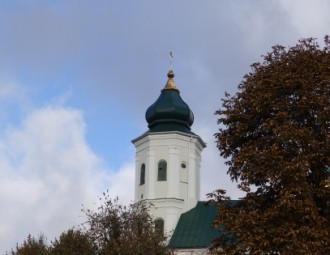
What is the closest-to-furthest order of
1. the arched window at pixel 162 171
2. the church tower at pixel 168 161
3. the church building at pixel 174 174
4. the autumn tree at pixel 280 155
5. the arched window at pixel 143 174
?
the autumn tree at pixel 280 155 → the church building at pixel 174 174 → the church tower at pixel 168 161 → the arched window at pixel 162 171 → the arched window at pixel 143 174

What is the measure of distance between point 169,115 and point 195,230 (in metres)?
9.67

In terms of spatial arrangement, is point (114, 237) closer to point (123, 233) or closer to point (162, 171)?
point (123, 233)

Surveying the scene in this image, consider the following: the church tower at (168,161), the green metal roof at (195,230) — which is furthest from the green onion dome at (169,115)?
the green metal roof at (195,230)

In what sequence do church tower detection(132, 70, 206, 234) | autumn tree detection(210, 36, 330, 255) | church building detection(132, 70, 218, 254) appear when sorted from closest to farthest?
1. autumn tree detection(210, 36, 330, 255)
2. church building detection(132, 70, 218, 254)
3. church tower detection(132, 70, 206, 234)

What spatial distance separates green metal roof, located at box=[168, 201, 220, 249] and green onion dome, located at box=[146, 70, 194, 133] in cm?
649

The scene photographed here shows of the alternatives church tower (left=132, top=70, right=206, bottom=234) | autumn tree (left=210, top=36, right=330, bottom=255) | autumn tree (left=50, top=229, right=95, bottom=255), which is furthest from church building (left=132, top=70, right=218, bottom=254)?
autumn tree (left=210, top=36, right=330, bottom=255)

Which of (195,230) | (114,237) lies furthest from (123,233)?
(195,230)

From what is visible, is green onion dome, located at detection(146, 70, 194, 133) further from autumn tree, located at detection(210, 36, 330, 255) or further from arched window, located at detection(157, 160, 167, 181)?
autumn tree, located at detection(210, 36, 330, 255)

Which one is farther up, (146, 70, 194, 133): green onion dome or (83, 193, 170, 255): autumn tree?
(146, 70, 194, 133): green onion dome

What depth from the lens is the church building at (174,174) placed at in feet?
184

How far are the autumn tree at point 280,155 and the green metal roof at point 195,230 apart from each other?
88.0 ft

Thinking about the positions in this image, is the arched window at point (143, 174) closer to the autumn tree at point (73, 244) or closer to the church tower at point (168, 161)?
the church tower at point (168, 161)

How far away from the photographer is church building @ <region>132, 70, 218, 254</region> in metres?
56.2

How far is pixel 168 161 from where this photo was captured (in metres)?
58.1
